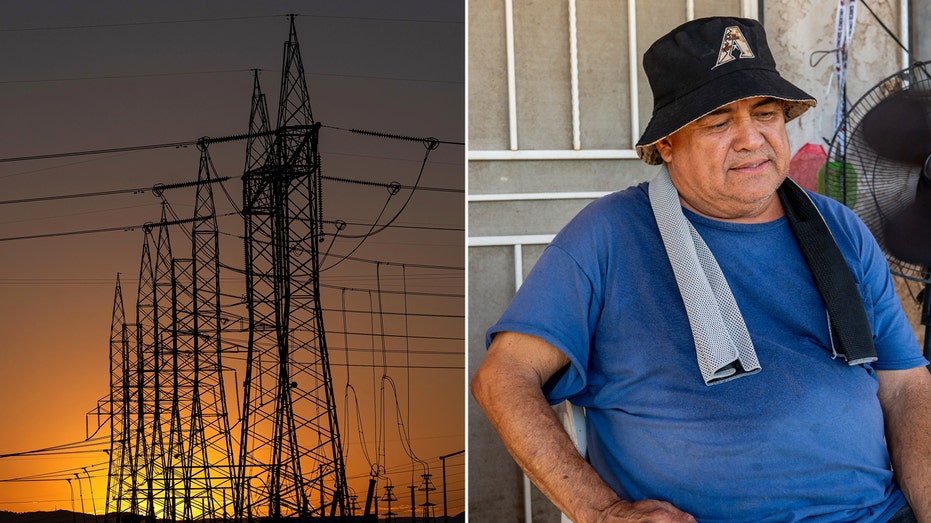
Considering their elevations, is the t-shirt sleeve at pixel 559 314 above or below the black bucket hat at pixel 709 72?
below

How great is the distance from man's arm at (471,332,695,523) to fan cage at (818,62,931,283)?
4.81ft

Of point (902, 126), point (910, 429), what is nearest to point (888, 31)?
point (902, 126)

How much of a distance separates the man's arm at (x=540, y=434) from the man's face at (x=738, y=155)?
44cm

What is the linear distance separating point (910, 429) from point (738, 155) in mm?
604

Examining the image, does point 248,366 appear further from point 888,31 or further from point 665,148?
point 888,31

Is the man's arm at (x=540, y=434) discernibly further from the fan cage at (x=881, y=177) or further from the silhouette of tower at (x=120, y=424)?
the fan cage at (x=881, y=177)

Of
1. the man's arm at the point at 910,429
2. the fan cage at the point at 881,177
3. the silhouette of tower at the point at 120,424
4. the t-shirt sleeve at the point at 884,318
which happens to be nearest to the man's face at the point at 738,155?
the t-shirt sleeve at the point at 884,318

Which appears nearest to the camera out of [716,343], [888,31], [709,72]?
[716,343]

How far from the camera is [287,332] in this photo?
2.30m

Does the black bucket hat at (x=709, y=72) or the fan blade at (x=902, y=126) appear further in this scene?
the fan blade at (x=902, y=126)

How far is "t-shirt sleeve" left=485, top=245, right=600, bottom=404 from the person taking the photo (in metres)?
1.54

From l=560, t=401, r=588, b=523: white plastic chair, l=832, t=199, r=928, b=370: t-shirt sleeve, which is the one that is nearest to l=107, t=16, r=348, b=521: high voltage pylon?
l=560, t=401, r=588, b=523: white plastic chair

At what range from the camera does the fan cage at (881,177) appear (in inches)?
102

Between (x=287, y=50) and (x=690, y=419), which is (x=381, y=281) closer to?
(x=287, y=50)
